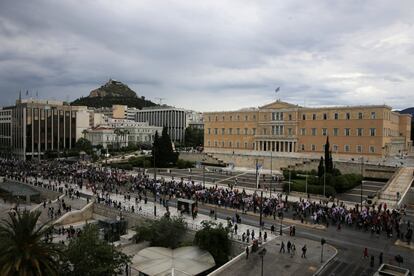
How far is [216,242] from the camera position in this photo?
1054 inches

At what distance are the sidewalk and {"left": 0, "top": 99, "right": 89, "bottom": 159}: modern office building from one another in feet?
309

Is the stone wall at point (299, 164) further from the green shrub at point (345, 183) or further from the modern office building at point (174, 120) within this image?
the modern office building at point (174, 120)

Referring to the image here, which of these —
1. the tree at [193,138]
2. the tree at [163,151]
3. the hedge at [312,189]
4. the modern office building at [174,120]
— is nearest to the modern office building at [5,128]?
the tree at [193,138]

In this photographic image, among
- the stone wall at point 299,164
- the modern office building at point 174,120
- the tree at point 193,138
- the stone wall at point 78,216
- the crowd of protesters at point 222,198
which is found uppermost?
the modern office building at point 174,120

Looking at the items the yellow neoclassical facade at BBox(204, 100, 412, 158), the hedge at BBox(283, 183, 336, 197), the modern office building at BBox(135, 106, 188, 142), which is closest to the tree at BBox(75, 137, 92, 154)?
the yellow neoclassical facade at BBox(204, 100, 412, 158)

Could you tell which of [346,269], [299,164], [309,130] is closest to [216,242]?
[346,269]

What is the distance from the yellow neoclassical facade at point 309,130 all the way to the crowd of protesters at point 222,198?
100 feet

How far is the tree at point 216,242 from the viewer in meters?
26.5

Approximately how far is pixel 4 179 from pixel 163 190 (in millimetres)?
32265

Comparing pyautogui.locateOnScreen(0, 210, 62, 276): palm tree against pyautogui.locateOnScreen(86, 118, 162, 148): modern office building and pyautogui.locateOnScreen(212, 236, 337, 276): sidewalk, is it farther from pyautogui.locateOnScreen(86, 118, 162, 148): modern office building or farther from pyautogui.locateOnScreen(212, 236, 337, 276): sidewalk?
pyautogui.locateOnScreen(86, 118, 162, 148): modern office building

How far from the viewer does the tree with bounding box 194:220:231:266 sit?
2653cm

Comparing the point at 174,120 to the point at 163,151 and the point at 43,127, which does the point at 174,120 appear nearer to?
the point at 43,127

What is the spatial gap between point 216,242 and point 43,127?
101340 millimetres

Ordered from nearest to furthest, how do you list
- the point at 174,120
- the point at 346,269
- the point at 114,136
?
the point at 346,269, the point at 114,136, the point at 174,120
